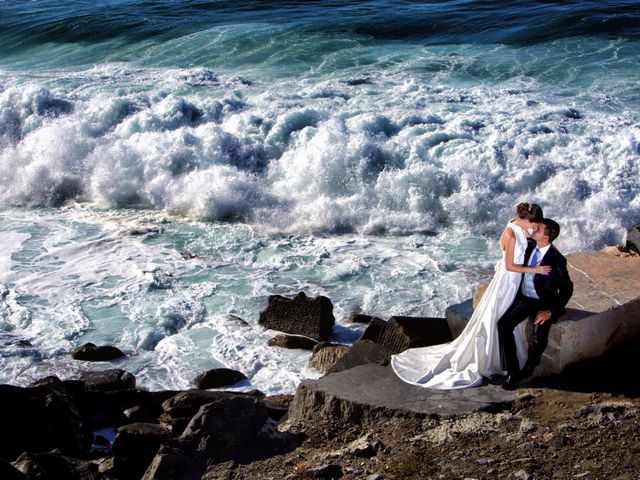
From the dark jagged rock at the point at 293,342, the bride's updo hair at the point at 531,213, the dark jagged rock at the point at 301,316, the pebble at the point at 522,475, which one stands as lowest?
the dark jagged rock at the point at 293,342

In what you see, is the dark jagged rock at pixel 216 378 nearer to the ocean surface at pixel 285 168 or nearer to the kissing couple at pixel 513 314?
the ocean surface at pixel 285 168

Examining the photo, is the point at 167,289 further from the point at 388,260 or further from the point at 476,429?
the point at 476,429

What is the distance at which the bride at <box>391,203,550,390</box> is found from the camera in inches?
297

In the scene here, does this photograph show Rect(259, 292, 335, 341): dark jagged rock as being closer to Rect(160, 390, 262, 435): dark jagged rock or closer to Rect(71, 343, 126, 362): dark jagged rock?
Rect(71, 343, 126, 362): dark jagged rock

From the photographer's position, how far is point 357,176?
16.1 metres

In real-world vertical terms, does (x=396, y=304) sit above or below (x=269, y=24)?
below

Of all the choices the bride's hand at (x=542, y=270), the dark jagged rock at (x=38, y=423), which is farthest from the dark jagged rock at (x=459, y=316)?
the dark jagged rock at (x=38, y=423)

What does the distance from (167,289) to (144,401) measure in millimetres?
3363

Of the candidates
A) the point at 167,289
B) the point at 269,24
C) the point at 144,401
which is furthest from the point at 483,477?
the point at 269,24

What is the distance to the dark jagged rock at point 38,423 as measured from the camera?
806 cm

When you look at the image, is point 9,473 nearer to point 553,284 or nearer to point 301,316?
point 553,284

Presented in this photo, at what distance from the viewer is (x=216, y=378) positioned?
31.8 ft

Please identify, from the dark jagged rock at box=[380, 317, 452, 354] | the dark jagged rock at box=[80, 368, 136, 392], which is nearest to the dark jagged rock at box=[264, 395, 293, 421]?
the dark jagged rock at box=[380, 317, 452, 354]

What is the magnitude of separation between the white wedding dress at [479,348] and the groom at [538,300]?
6 centimetres
